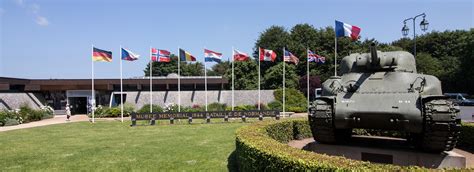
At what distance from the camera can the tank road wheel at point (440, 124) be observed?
27.8ft

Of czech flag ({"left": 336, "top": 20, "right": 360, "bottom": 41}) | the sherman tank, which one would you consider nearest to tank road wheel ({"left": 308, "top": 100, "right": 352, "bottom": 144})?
the sherman tank

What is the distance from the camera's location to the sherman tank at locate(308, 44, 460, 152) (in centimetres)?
874

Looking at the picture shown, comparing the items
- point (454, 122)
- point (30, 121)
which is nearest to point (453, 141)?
point (454, 122)

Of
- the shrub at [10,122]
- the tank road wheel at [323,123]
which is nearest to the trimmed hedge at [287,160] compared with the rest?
the tank road wheel at [323,123]

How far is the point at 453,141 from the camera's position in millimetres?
9109

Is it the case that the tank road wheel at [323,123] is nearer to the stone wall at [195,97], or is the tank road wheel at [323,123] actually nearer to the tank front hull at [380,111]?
the tank front hull at [380,111]

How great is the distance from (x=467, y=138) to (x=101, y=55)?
22418 mm

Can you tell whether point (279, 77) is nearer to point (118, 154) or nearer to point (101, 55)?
point (101, 55)

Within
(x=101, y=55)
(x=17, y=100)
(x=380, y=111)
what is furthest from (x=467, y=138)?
(x=17, y=100)

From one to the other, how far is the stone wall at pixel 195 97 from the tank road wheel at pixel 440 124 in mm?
31496

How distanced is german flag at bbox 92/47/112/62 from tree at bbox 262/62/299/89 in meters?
30.1

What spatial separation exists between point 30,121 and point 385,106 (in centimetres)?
2966

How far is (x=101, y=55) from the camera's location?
88.5 ft

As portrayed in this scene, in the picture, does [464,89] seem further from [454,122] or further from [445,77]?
[454,122]
